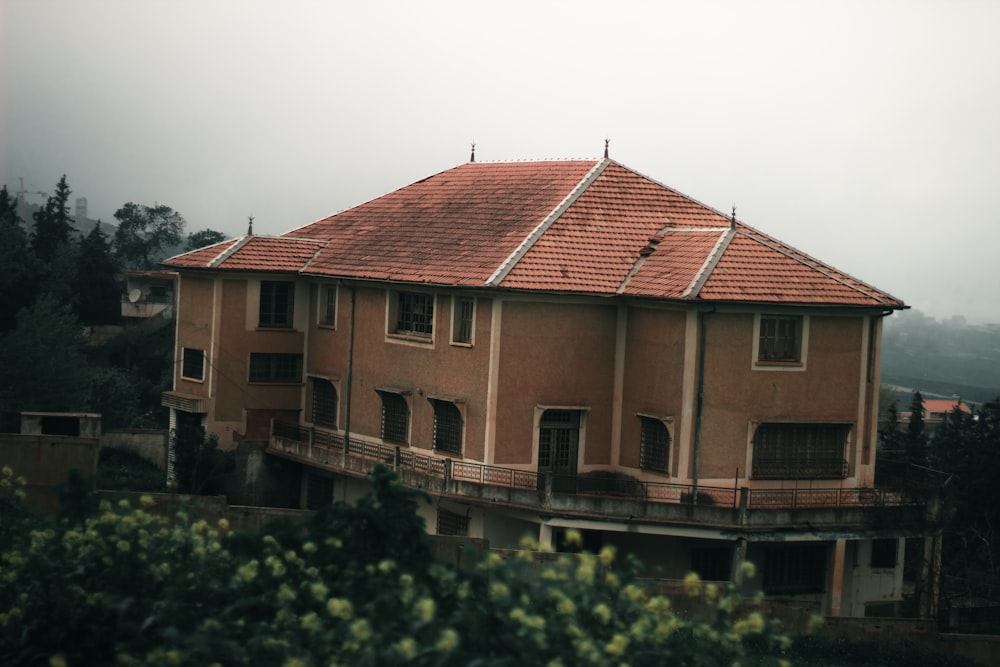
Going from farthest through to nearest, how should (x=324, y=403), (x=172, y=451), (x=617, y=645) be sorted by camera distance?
(x=172, y=451) → (x=324, y=403) → (x=617, y=645)

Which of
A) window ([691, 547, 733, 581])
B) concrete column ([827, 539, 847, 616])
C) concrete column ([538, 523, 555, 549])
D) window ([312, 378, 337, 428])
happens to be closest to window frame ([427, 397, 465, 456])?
concrete column ([538, 523, 555, 549])

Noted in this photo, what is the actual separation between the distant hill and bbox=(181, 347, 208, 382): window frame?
95.2 meters

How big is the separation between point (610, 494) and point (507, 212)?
918 cm

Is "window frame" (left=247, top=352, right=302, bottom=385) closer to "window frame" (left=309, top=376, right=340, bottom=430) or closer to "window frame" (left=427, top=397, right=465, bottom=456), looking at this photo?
"window frame" (left=309, top=376, right=340, bottom=430)

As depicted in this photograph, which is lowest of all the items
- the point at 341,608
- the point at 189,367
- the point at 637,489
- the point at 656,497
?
the point at 656,497

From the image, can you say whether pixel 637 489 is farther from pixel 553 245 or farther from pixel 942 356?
pixel 942 356

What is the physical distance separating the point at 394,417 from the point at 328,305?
5.01 m

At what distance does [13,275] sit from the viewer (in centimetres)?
5694

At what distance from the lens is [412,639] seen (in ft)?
51.7

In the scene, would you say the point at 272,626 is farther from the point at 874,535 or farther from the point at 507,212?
the point at 507,212

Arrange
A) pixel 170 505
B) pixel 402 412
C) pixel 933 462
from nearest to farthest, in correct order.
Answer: pixel 170 505, pixel 402 412, pixel 933 462

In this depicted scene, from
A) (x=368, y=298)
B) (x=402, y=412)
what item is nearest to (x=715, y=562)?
(x=402, y=412)

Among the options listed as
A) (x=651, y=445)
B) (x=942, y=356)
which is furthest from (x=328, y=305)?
(x=942, y=356)

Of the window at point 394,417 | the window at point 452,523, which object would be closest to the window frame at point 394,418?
the window at point 394,417
